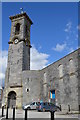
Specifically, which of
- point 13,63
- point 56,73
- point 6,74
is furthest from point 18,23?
point 56,73

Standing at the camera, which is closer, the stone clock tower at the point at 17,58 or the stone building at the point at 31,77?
the stone building at the point at 31,77

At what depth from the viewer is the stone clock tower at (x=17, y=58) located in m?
27.4

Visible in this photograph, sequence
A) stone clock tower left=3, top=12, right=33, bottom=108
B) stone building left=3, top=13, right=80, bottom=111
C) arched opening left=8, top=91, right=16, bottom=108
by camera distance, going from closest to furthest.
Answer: stone building left=3, top=13, right=80, bottom=111 < arched opening left=8, top=91, right=16, bottom=108 < stone clock tower left=3, top=12, right=33, bottom=108

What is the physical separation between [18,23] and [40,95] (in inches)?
708

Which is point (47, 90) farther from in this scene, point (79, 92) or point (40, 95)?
point (79, 92)

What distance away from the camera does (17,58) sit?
3005 cm

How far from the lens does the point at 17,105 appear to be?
2616cm

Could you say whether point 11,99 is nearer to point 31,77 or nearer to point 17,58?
point 31,77

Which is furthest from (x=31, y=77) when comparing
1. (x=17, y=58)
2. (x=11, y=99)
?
(x=11, y=99)

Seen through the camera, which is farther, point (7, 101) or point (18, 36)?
point (18, 36)

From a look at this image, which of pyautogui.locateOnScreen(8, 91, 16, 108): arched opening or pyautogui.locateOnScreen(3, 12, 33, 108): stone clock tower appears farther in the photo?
pyautogui.locateOnScreen(3, 12, 33, 108): stone clock tower

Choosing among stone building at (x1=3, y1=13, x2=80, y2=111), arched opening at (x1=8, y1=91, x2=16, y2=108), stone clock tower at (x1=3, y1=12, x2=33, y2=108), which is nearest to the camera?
stone building at (x1=3, y1=13, x2=80, y2=111)

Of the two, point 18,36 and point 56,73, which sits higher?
point 18,36

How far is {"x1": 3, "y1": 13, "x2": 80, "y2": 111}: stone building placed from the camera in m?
19.3
